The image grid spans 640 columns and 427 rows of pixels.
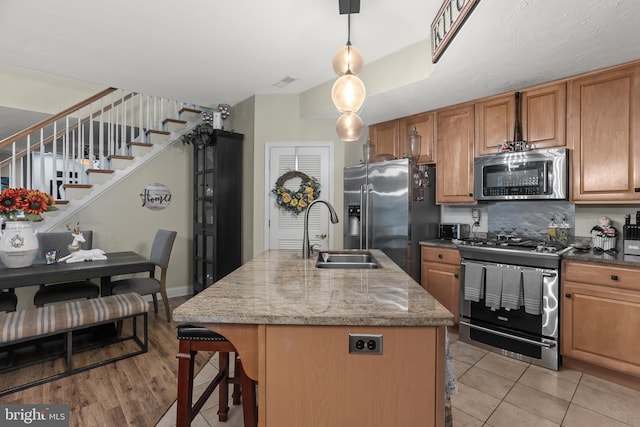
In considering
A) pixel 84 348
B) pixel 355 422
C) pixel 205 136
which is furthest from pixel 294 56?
pixel 84 348

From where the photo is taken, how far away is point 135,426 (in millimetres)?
1801

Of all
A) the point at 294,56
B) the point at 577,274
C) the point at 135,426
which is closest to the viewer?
the point at 135,426

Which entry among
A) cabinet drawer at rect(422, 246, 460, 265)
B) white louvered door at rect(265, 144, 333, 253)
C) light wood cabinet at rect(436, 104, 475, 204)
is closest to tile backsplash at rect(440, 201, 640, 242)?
light wood cabinet at rect(436, 104, 475, 204)

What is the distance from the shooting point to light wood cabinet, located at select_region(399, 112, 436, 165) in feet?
11.3

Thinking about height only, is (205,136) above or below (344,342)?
above

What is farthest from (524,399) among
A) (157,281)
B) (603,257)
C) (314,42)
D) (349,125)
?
(157,281)

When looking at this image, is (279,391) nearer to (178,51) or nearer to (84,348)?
(84,348)

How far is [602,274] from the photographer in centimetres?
228

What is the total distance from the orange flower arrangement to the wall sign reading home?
1.52m

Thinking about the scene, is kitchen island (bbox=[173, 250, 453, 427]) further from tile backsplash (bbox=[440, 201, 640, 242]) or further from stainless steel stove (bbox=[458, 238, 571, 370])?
tile backsplash (bbox=[440, 201, 640, 242])

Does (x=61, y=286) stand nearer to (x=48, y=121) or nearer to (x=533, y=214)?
(x=48, y=121)

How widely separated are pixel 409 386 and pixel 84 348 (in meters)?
2.90

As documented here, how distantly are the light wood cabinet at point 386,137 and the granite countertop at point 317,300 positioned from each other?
93.2 inches

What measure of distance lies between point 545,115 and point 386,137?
1.64 meters
